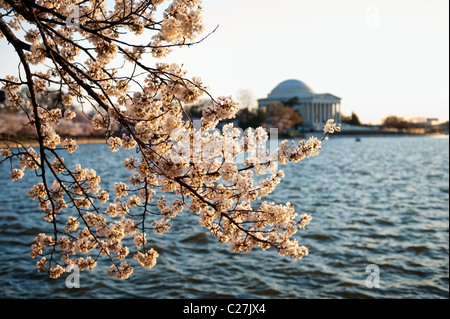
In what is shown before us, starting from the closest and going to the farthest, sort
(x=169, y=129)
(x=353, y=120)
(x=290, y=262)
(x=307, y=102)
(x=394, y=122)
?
(x=169, y=129) → (x=290, y=262) → (x=353, y=120) → (x=307, y=102) → (x=394, y=122)

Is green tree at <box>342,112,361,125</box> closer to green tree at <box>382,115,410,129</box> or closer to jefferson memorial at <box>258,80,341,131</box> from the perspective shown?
jefferson memorial at <box>258,80,341,131</box>

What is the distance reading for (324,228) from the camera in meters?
15.6

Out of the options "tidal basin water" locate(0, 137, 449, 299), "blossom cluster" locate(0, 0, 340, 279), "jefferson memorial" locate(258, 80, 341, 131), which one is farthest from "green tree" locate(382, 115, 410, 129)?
"blossom cluster" locate(0, 0, 340, 279)

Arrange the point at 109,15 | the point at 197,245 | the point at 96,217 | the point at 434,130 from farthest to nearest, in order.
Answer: the point at 434,130 < the point at 197,245 < the point at 96,217 < the point at 109,15

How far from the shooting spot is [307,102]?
401 ft

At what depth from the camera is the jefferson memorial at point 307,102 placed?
119625 millimetres

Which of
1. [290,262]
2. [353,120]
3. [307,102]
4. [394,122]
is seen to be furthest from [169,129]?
[394,122]

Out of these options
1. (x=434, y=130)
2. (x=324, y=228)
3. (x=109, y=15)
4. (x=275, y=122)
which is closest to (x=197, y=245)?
(x=324, y=228)

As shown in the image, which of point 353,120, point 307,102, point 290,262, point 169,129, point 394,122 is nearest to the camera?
point 169,129

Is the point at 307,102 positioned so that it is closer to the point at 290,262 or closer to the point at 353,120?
the point at 353,120

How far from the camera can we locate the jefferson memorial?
392ft

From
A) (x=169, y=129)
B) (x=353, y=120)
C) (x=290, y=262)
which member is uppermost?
(x=353, y=120)
